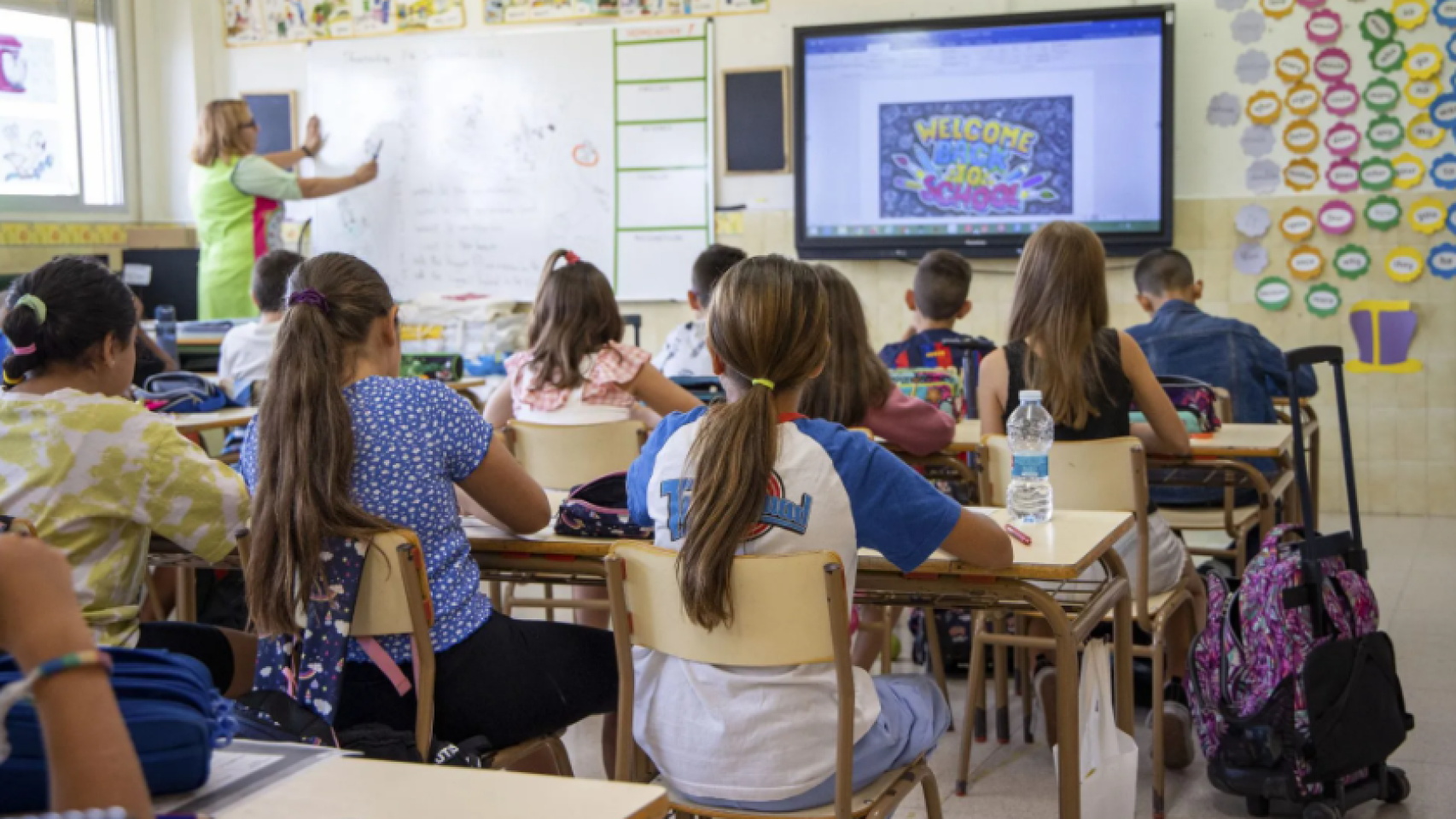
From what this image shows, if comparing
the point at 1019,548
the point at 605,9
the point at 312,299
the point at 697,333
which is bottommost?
the point at 1019,548

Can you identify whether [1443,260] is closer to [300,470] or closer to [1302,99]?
[1302,99]

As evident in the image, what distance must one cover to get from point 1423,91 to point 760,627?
503 cm

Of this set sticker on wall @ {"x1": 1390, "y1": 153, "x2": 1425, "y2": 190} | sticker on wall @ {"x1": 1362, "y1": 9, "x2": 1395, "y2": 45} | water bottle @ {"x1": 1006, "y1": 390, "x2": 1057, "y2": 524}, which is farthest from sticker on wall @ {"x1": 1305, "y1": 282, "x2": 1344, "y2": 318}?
water bottle @ {"x1": 1006, "y1": 390, "x2": 1057, "y2": 524}

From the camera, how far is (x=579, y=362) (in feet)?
11.5

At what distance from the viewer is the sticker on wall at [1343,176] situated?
5.86 meters

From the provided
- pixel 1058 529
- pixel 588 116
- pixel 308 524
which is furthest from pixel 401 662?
pixel 588 116

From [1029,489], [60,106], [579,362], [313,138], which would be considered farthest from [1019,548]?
[60,106]

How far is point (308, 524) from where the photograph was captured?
2027 mm

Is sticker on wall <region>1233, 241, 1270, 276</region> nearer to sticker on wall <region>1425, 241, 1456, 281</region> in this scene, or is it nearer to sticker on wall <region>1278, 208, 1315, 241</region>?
sticker on wall <region>1278, 208, 1315, 241</region>

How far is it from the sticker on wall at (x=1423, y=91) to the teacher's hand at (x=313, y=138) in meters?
4.91

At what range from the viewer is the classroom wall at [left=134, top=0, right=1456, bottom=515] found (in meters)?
5.86

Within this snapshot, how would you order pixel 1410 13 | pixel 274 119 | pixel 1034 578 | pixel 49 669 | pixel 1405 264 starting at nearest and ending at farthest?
1. pixel 49 669
2. pixel 1034 578
3. pixel 1410 13
4. pixel 1405 264
5. pixel 274 119

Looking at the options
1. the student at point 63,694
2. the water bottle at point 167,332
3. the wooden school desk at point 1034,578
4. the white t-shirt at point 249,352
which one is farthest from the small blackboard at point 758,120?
the student at point 63,694

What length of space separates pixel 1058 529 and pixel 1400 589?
9.40 ft
